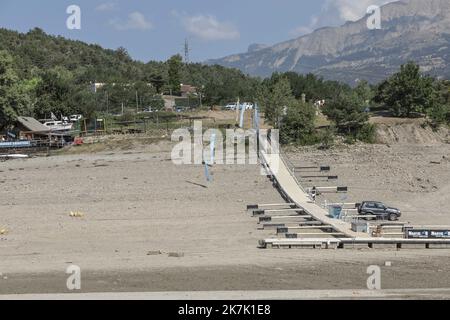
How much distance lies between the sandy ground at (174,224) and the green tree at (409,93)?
12.9m

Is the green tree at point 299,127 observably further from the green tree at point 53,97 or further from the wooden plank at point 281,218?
the green tree at point 53,97

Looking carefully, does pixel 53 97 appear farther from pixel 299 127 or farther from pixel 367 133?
pixel 367 133

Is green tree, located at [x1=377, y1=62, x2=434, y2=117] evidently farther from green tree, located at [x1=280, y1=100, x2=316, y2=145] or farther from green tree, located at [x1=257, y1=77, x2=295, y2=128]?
green tree, located at [x1=280, y1=100, x2=316, y2=145]

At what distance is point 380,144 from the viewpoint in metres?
49.8

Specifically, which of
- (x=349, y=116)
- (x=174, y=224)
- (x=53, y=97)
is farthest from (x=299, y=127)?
(x=53, y=97)

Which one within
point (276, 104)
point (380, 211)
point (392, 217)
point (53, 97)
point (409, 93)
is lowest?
point (392, 217)

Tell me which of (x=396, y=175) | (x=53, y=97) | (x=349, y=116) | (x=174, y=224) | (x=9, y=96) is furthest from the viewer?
(x=53, y=97)

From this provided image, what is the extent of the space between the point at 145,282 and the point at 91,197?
634 inches

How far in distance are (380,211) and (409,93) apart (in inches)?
1370

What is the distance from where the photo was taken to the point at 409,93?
59.9 metres

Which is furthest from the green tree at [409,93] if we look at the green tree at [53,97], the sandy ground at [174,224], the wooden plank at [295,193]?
the green tree at [53,97]

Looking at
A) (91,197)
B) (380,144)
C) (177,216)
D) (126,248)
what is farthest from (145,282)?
(380,144)

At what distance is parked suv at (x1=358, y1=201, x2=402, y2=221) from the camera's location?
91.3ft

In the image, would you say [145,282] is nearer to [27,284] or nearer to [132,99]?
[27,284]
